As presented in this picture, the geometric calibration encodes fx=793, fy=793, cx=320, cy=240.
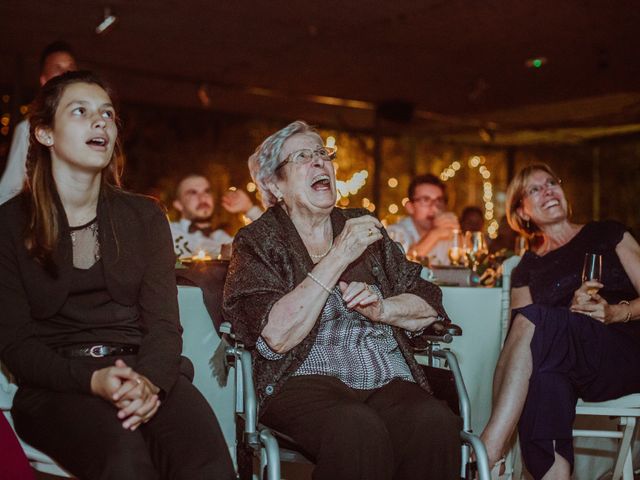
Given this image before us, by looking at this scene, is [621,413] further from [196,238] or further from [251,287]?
[196,238]

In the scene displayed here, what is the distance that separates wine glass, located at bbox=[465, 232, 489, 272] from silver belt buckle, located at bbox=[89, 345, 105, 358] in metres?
2.12

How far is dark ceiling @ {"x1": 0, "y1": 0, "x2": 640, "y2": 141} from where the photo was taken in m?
6.20

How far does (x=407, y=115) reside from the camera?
9.46 m

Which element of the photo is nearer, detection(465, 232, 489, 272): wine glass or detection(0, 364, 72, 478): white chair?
detection(0, 364, 72, 478): white chair

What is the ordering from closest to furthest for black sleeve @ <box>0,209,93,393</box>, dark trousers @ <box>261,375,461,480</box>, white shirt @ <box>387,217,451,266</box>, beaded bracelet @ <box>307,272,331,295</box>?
black sleeve @ <box>0,209,93,393</box>
dark trousers @ <box>261,375,461,480</box>
beaded bracelet @ <box>307,272,331,295</box>
white shirt @ <box>387,217,451,266</box>

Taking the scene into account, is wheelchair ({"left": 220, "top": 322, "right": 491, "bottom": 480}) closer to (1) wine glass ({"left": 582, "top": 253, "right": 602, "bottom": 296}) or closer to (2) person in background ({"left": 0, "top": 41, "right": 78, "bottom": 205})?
(1) wine glass ({"left": 582, "top": 253, "right": 602, "bottom": 296})

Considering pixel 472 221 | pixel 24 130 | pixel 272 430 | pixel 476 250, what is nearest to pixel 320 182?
pixel 272 430

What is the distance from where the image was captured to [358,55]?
24.6 feet

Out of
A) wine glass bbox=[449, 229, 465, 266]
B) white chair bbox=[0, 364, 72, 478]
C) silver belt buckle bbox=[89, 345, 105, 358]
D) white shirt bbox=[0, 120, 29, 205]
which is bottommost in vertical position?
white chair bbox=[0, 364, 72, 478]

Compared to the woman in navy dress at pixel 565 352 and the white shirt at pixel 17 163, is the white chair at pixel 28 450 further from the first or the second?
the white shirt at pixel 17 163

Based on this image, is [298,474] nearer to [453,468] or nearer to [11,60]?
[453,468]

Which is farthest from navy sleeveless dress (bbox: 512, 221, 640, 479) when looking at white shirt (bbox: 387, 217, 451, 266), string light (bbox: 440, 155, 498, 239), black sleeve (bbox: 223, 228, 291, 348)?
string light (bbox: 440, 155, 498, 239)

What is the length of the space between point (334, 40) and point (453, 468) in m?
5.31

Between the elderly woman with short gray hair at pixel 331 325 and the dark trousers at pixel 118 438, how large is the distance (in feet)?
1.03
